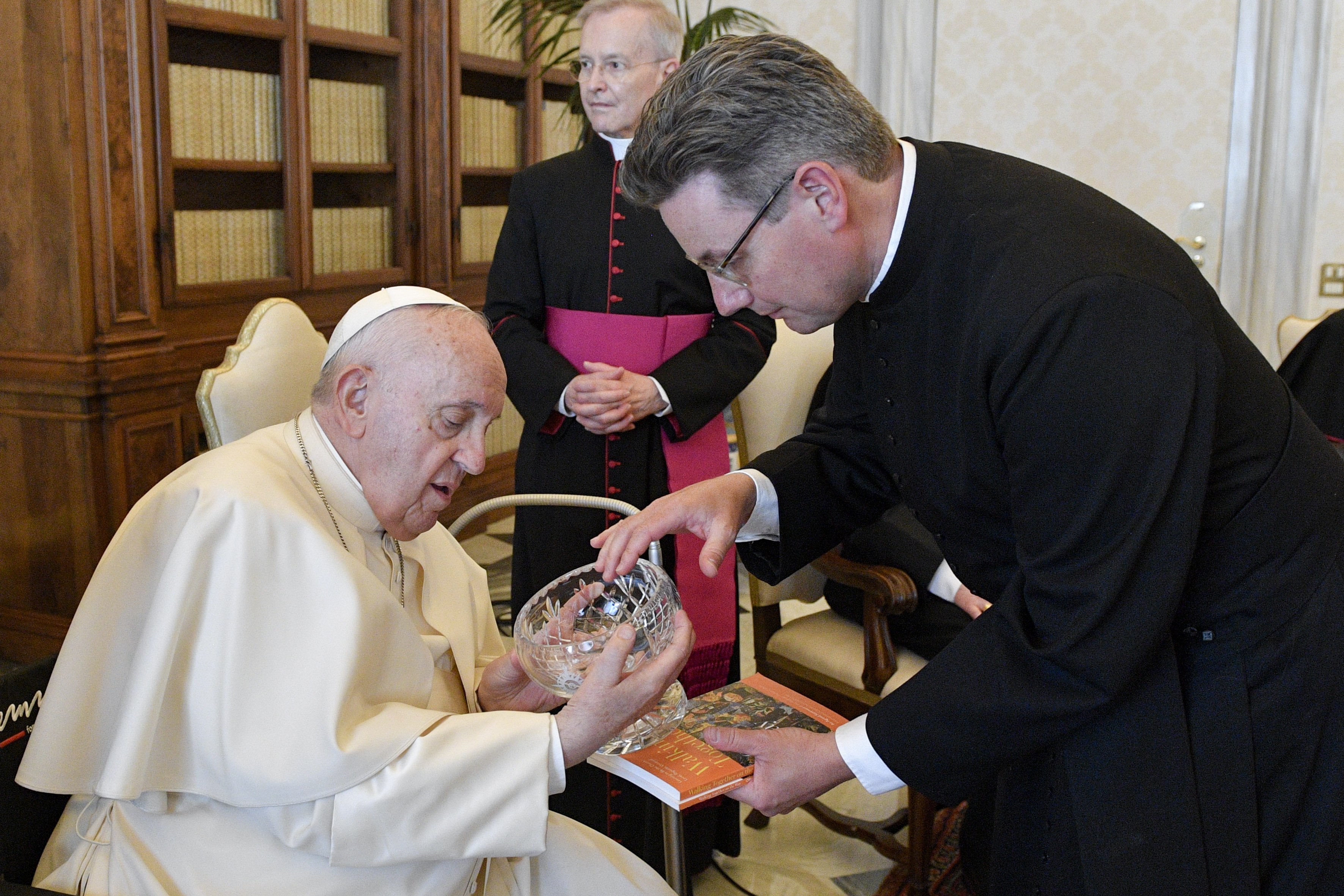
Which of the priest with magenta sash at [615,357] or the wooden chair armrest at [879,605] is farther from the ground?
the priest with magenta sash at [615,357]

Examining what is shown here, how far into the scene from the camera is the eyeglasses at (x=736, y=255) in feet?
4.73

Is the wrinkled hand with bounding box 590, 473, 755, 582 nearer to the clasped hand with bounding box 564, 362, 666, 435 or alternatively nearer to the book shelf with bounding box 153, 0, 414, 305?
the clasped hand with bounding box 564, 362, 666, 435

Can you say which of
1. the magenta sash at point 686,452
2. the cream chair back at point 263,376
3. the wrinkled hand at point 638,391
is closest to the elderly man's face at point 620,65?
the magenta sash at point 686,452

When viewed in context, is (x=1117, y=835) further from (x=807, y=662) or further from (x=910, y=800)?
(x=807, y=662)

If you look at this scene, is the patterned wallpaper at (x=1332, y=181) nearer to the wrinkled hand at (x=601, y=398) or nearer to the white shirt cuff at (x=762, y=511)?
the wrinkled hand at (x=601, y=398)

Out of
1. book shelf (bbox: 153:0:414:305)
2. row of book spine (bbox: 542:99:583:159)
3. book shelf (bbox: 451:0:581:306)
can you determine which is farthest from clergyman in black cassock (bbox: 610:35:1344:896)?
row of book spine (bbox: 542:99:583:159)

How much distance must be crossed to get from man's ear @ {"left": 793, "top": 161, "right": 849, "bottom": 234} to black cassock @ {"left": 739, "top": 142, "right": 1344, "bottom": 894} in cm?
12

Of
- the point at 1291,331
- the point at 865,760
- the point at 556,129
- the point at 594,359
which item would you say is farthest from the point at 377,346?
the point at 556,129

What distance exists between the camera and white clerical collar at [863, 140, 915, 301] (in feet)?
5.11

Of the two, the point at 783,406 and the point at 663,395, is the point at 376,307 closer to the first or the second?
the point at 663,395

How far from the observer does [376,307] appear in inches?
71.1

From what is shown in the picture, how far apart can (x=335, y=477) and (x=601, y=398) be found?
101 centimetres

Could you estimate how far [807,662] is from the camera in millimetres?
3010

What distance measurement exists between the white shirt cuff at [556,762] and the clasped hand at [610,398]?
120cm
